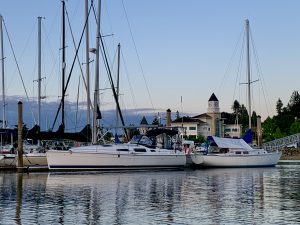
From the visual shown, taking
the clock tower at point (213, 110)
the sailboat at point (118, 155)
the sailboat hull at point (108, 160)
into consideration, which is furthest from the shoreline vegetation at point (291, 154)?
the sailboat hull at point (108, 160)

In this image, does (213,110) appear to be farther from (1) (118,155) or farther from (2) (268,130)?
(1) (118,155)

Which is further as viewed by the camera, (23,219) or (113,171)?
(113,171)

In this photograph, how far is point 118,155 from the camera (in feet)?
173

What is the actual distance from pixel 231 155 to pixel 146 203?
129ft

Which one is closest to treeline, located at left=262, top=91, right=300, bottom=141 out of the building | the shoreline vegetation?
the building

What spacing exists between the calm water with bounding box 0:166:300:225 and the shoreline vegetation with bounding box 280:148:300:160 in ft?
239

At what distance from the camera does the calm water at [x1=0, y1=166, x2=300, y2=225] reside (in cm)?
2152

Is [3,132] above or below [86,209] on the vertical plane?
above

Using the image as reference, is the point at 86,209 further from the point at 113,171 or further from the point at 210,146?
the point at 210,146

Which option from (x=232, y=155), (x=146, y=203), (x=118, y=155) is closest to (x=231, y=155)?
(x=232, y=155)

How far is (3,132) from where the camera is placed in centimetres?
6047

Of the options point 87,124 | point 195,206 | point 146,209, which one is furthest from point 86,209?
point 87,124

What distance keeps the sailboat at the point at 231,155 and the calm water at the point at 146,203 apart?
24304 mm

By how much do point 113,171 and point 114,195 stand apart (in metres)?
22.5
